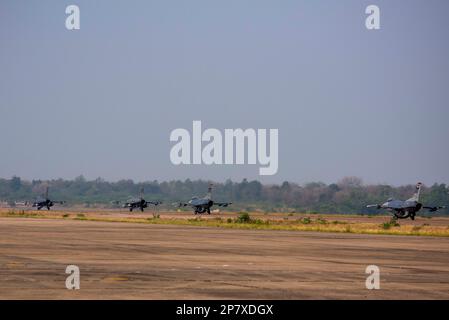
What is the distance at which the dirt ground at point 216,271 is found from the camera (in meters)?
23.3

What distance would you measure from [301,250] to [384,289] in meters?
18.4

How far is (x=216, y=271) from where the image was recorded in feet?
97.3

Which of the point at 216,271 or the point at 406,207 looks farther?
the point at 406,207

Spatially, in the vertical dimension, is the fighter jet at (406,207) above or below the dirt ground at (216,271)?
above

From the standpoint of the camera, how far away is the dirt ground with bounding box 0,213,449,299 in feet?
76.6

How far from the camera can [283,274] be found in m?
29.0

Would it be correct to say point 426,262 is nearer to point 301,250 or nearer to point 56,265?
point 301,250

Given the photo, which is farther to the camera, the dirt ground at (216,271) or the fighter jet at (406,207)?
the fighter jet at (406,207)

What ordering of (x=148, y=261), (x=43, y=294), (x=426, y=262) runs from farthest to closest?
(x=426, y=262), (x=148, y=261), (x=43, y=294)

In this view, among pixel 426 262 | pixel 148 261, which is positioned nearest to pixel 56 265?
pixel 148 261

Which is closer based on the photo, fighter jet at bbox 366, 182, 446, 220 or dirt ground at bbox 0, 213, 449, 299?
dirt ground at bbox 0, 213, 449, 299
